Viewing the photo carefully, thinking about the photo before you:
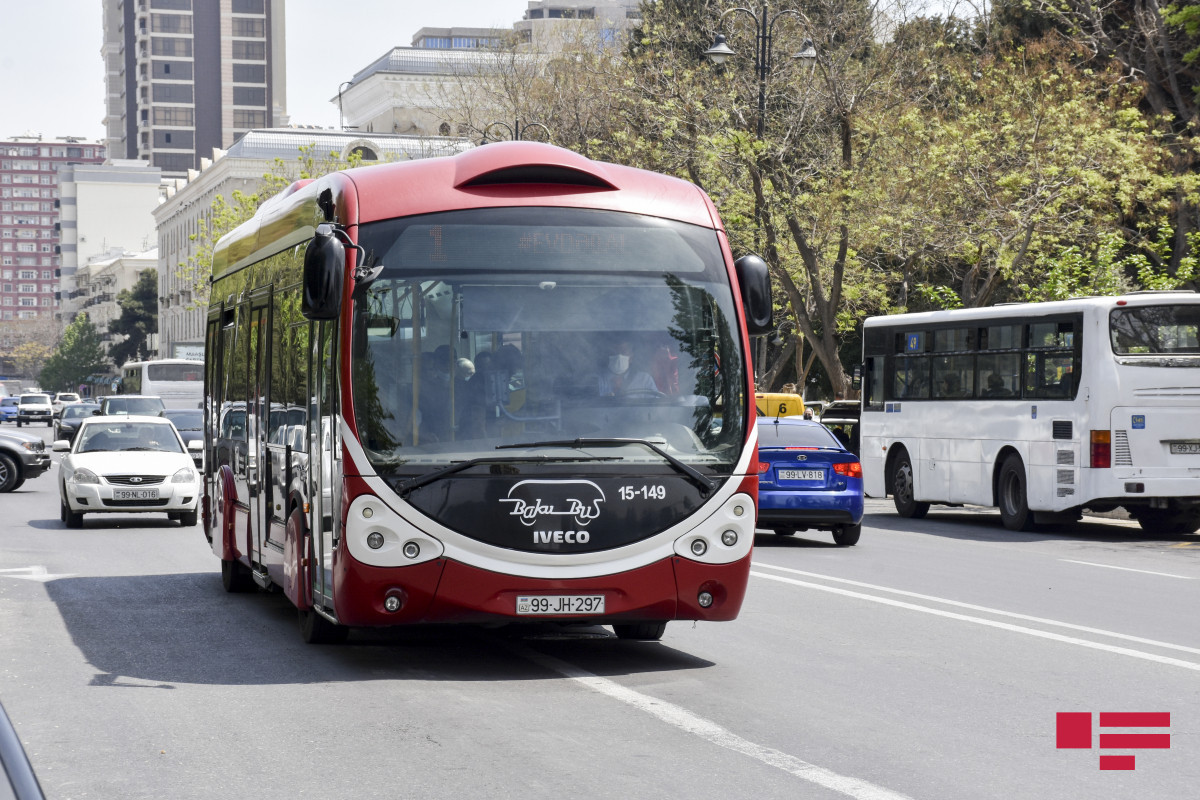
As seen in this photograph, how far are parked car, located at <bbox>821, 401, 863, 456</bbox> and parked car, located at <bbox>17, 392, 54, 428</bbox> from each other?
62.3 metres

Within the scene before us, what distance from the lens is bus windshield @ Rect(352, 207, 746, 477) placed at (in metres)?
9.39

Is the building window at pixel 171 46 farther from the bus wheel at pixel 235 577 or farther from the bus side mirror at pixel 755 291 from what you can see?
the bus side mirror at pixel 755 291

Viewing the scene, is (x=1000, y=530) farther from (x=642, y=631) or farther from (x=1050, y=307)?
(x=642, y=631)

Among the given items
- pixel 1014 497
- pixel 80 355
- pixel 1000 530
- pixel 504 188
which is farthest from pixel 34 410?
pixel 504 188

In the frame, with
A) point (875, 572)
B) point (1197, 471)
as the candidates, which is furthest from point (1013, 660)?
point (1197, 471)

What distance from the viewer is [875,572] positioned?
16.5 meters

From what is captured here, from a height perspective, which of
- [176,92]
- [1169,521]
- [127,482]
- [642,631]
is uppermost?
[176,92]

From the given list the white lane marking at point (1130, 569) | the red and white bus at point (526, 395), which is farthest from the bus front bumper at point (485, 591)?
the white lane marking at point (1130, 569)

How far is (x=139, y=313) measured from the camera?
138 metres

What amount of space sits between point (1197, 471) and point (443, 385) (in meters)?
14.8

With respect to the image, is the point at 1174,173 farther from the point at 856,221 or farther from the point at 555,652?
the point at 555,652

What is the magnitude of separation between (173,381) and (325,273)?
166 ft

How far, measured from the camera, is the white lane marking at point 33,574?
15.7m

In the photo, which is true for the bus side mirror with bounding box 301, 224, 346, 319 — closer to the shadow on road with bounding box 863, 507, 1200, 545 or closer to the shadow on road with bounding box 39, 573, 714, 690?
the shadow on road with bounding box 39, 573, 714, 690
